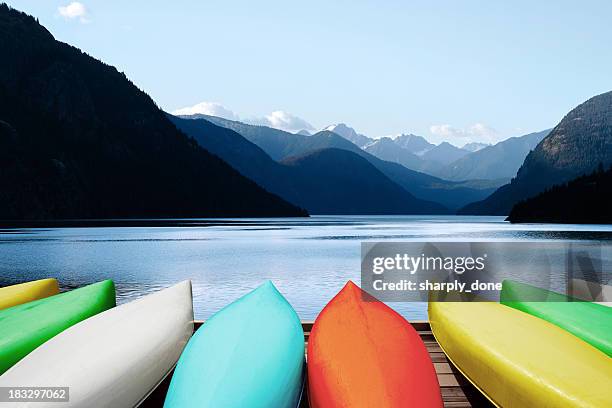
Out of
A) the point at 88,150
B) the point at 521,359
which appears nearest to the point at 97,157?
the point at 88,150

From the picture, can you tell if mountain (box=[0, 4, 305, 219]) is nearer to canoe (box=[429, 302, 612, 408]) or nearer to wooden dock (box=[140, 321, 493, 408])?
wooden dock (box=[140, 321, 493, 408])

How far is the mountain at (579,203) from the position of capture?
111875 mm

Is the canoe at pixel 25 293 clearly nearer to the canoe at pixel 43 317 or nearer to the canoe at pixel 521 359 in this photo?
the canoe at pixel 43 317

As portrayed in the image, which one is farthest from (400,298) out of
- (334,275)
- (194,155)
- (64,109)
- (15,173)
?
(194,155)

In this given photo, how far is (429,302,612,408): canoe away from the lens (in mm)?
3514

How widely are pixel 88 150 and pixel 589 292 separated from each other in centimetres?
13262

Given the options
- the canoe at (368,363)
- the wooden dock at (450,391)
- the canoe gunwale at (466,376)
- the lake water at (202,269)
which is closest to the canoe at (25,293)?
the wooden dock at (450,391)

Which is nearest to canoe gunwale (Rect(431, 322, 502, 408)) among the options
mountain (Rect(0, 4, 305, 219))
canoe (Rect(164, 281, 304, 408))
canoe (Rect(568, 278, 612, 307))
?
canoe (Rect(164, 281, 304, 408))

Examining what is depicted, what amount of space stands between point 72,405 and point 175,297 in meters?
2.80

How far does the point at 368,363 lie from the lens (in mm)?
4012

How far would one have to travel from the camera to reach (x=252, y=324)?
4.88m

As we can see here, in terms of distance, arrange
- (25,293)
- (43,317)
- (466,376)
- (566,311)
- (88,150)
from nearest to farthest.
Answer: (466,376) < (43,317) < (566,311) < (25,293) < (88,150)

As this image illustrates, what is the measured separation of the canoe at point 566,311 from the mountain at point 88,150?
110 metres

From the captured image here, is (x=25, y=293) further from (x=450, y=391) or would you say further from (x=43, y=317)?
(x=450, y=391)
